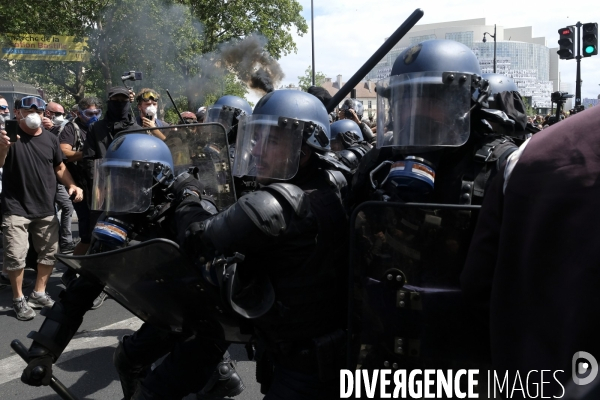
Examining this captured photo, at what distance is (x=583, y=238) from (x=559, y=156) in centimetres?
13

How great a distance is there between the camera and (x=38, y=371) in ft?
7.41

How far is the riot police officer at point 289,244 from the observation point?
5.51 feet

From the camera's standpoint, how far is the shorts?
4.69 metres

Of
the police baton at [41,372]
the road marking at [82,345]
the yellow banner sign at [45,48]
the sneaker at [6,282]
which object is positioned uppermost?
the yellow banner sign at [45,48]

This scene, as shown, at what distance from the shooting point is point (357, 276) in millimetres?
1601

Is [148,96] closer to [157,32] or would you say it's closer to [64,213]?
[64,213]

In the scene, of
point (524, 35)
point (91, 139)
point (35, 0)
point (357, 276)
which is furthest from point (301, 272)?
point (524, 35)

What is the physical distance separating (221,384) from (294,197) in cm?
165

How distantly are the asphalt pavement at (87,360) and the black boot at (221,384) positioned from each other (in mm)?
328

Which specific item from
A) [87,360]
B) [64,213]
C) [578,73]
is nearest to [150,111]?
[64,213]

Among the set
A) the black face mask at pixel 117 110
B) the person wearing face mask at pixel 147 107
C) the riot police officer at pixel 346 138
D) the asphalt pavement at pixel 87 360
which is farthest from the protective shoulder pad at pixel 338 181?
the person wearing face mask at pixel 147 107

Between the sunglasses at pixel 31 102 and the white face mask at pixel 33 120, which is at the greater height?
the sunglasses at pixel 31 102

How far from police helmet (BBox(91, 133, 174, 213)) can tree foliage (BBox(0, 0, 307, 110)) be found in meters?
8.77

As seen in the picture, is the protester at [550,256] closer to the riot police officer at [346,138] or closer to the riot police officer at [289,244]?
the riot police officer at [289,244]
